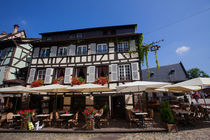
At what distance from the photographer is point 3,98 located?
10.5 m

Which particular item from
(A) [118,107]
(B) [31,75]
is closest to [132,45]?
(A) [118,107]

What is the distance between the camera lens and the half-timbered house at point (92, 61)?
8633 mm

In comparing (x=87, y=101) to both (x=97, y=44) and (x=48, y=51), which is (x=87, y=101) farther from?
(x=48, y=51)

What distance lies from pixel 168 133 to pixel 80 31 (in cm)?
1096

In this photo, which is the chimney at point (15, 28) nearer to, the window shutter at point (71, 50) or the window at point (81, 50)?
the window shutter at point (71, 50)

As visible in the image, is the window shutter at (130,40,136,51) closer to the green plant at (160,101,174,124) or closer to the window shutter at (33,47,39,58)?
the green plant at (160,101,174,124)

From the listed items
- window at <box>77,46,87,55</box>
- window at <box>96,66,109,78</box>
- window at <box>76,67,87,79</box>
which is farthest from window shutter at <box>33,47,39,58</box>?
window at <box>96,66,109,78</box>

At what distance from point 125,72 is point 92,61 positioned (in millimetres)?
3104

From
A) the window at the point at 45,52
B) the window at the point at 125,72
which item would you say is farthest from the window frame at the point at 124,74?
the window at the point at 45,52

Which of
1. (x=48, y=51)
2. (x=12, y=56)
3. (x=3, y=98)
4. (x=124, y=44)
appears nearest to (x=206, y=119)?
(x=124, y=44)

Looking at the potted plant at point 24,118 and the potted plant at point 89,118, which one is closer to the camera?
the potted plant at point 89,118

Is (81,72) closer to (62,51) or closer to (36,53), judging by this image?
(62,51)

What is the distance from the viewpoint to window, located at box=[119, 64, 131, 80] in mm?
8859

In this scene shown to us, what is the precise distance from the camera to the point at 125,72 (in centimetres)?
900
